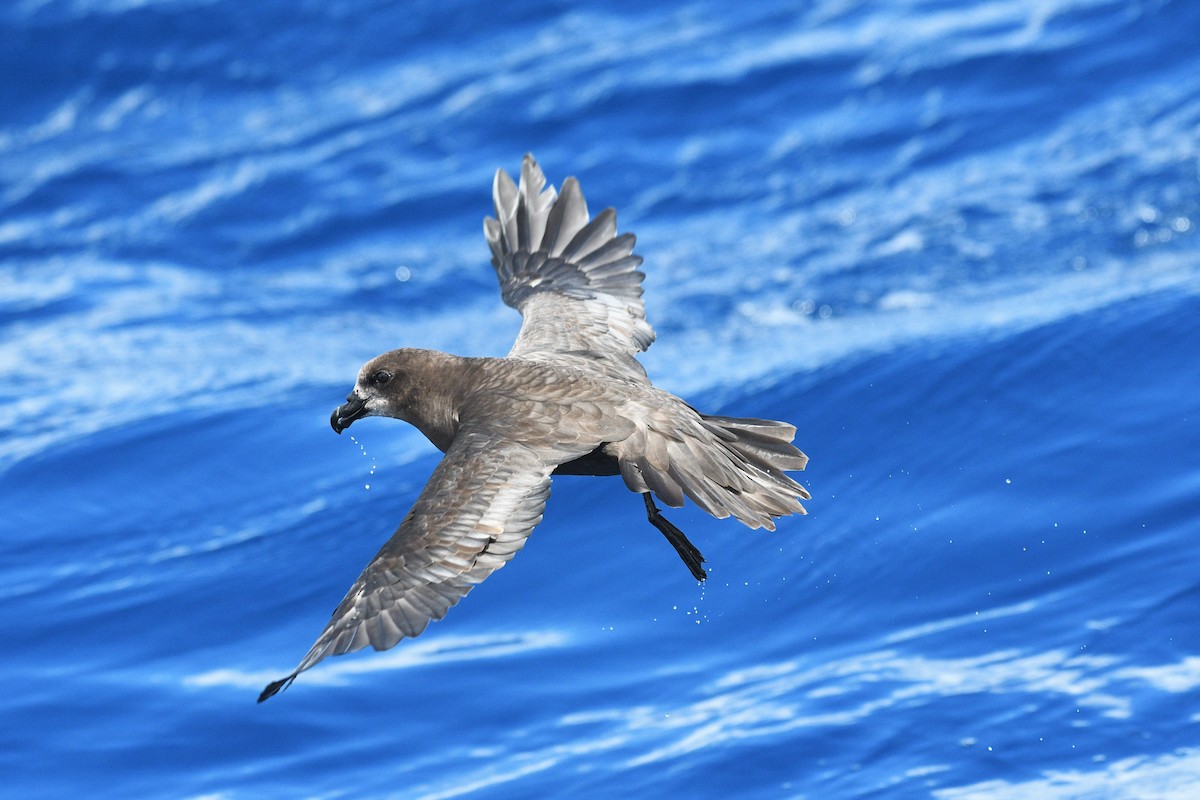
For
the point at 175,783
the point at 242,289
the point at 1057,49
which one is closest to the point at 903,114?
the point at 1057,49

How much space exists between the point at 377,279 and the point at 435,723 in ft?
18.8

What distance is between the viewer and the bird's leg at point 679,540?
6.19 meters

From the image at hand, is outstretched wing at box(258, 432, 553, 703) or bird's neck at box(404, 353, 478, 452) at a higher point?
bird's neck at box(404, 353, 478, 452)

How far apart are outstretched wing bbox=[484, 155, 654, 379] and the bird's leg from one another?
0.79 meters

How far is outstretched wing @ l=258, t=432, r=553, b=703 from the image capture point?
192 inches

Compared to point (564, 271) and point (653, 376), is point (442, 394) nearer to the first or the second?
point (564, 271)

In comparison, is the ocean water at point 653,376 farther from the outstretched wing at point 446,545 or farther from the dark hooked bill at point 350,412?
the outstretched wing at point 446,545

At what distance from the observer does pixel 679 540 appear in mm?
6238

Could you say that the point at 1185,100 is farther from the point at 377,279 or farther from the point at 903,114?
the point at 377,279

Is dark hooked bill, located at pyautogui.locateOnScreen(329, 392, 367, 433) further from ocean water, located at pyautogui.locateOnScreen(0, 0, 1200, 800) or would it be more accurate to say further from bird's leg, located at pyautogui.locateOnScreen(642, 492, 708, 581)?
ocean water, located at pyautogui.locateOnScreen(0, 0, 1200, 800)

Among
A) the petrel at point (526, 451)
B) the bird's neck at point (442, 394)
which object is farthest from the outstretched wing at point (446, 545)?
the bird's neck at point (442, 394)

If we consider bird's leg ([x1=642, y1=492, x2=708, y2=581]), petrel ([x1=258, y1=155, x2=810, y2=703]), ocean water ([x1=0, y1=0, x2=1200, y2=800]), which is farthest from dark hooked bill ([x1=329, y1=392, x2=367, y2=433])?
ocean water ([x1=0, y1=0, x2=1200, y2=800])

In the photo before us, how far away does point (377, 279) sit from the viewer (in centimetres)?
1299

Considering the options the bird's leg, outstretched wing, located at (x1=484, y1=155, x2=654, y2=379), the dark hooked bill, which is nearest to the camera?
the bird's leg
